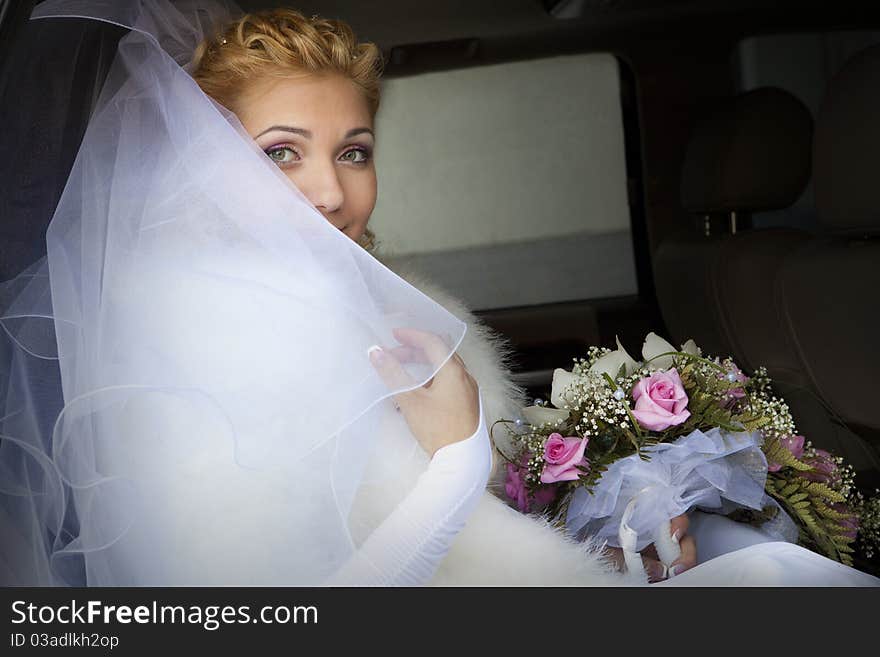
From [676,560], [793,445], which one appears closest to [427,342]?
[676,560]

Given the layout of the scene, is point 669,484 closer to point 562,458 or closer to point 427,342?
point 562,458

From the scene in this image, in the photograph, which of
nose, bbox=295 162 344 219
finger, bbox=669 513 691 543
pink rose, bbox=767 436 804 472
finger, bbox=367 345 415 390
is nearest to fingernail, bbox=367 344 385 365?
finger, bbox=367 345 415 390

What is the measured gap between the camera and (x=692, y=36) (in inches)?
91.3

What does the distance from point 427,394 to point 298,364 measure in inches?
7.0

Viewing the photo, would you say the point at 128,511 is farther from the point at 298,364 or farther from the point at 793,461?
the point at 793,461

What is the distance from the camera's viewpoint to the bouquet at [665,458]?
5.14 ft

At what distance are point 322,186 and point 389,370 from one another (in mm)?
393

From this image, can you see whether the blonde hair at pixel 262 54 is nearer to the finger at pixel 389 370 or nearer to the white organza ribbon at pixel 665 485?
the finger at pixel 389 370

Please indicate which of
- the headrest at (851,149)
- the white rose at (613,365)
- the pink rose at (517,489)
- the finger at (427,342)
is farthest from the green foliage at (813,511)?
the finger at (427,342)

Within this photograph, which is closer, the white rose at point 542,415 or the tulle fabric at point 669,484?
the tulle fabric at point 669,484

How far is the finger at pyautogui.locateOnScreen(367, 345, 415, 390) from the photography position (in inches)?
49.0

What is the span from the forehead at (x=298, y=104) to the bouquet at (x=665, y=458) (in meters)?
0.54
